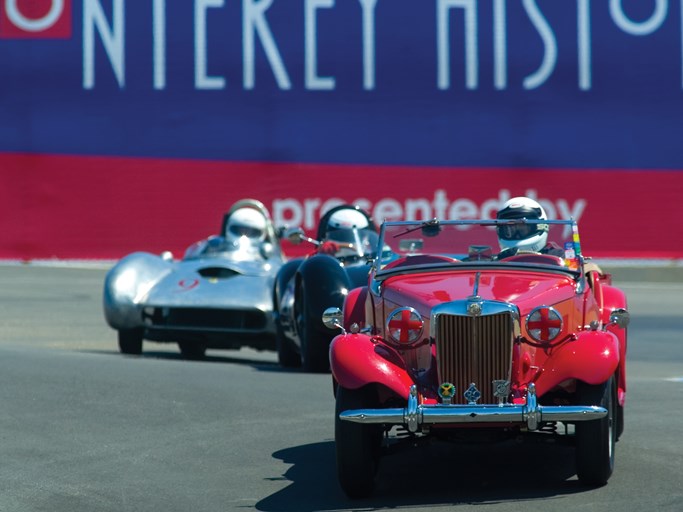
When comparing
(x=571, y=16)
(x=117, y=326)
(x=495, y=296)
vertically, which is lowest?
(x=117, y=326)

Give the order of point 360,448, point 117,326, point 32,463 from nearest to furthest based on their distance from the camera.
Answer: point 360,448
point 32,463
point 117,326

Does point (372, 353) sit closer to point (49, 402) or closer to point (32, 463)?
point (32, 463)

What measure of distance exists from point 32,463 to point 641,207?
1472cm

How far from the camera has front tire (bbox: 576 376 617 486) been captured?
22.8ft

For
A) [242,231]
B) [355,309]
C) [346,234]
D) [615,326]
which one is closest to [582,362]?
[615,326]

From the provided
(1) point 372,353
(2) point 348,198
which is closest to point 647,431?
(1) point 372,353

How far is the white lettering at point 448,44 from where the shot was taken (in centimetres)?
2192

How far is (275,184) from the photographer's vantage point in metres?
21.4

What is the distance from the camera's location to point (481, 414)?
677cm

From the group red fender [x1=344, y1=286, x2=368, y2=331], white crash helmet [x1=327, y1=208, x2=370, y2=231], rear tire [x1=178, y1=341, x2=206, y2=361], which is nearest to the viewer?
red fender [x1=344, y1=286, x2=368, y2=331]

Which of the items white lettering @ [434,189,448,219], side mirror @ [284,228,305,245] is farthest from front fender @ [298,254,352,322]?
white lettering @ [434,189,448,219]

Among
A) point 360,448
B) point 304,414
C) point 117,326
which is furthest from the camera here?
point 117,326

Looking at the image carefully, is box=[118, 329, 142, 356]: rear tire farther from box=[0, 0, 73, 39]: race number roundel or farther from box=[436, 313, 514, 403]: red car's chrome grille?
box=[0, 0, 73, 39]: race number roundel

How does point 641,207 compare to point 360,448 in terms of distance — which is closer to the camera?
point 360,448
